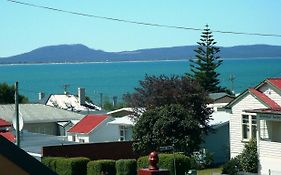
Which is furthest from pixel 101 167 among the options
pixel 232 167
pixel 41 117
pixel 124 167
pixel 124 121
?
pixel 41 117

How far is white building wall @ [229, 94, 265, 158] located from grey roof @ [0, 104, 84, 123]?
2718 centimetres

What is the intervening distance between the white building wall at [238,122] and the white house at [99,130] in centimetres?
1148

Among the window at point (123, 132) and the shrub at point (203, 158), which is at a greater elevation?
Answer: the window at point (123, 132)

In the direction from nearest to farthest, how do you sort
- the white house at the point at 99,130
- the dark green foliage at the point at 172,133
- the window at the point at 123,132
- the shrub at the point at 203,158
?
the dark green foliage at the point at 172,133 < the shrub at the point at 203,158 < the window at the point at 123,132 < the white house at the point at 99,130

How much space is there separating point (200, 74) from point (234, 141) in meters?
35.4

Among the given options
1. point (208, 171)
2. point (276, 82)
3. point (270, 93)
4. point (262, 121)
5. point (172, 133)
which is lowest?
point (208, 171)

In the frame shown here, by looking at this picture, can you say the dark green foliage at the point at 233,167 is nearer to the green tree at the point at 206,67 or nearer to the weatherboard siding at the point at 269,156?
the weatherboard siding at the point at 269,156

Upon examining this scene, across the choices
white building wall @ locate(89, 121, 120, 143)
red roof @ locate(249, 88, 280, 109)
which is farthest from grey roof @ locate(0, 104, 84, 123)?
red roof @ locate(249, 88, 280, 109)

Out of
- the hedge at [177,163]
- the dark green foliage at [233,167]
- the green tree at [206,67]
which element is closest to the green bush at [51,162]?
the hedge at [177,163]

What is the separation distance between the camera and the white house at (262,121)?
2889 centimetres

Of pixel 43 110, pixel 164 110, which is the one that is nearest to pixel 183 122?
pixel 164 110

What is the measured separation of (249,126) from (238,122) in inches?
30.3

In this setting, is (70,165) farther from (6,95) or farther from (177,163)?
(6,95)

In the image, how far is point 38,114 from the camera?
58.7 meters
